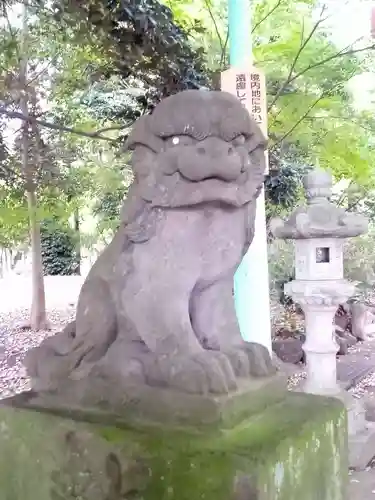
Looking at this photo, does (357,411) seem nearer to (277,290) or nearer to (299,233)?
(299,233)

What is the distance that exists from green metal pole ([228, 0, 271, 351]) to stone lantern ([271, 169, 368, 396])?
0.93m

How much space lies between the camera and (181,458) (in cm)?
111

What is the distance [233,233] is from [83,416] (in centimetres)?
55

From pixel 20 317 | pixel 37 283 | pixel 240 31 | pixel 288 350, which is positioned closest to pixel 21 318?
pixel 20 317

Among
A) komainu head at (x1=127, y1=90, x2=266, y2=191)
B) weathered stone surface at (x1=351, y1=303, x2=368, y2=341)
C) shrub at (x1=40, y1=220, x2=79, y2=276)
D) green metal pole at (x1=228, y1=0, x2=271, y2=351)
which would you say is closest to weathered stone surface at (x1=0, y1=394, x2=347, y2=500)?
komainu head at (x1=127, y1=90, x2=266, y2=191)

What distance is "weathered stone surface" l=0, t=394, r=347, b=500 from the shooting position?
3.54 feet

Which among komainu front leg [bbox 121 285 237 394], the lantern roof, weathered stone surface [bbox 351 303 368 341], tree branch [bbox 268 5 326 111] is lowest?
weathered stone surface [bbox 351 303 368 341]

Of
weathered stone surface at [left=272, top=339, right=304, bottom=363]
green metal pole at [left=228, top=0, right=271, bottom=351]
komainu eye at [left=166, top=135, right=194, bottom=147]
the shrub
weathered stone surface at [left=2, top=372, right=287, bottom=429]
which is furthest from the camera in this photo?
the shrub

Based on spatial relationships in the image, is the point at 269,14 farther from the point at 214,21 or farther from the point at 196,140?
the point at 196,140

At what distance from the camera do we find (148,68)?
3.90 m

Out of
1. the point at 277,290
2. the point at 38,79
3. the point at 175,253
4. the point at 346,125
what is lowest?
the point at 277,290

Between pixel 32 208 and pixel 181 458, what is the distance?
14.5ft

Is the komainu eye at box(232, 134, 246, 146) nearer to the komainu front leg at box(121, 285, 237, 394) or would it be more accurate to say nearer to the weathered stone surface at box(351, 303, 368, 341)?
the komainu front leg at box(121, 285, 237, 394)

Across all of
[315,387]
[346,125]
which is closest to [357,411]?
[315,387]
